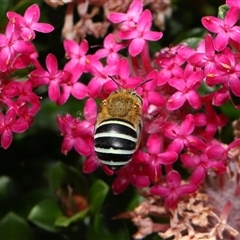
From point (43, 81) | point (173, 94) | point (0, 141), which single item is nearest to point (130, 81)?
point (173, 94)

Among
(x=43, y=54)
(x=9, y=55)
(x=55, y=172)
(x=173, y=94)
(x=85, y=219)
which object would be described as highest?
(x=9, y=55)

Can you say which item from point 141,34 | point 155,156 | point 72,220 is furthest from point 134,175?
point 141,34

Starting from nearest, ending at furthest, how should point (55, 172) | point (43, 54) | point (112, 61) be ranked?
point (112, 61) < point (55, 172) < point (43, 54)

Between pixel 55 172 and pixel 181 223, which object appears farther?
pixel 55 172

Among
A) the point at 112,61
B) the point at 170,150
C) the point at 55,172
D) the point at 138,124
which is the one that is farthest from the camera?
the point at 55,172

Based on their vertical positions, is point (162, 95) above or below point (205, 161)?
above

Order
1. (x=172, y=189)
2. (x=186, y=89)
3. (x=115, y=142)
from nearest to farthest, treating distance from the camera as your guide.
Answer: (x=115, y=142)
(x=186, y=89)
(x=172, y=189)

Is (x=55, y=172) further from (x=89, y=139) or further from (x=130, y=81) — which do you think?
(x=130, y=81)

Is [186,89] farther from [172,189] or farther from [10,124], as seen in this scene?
[10,124]
